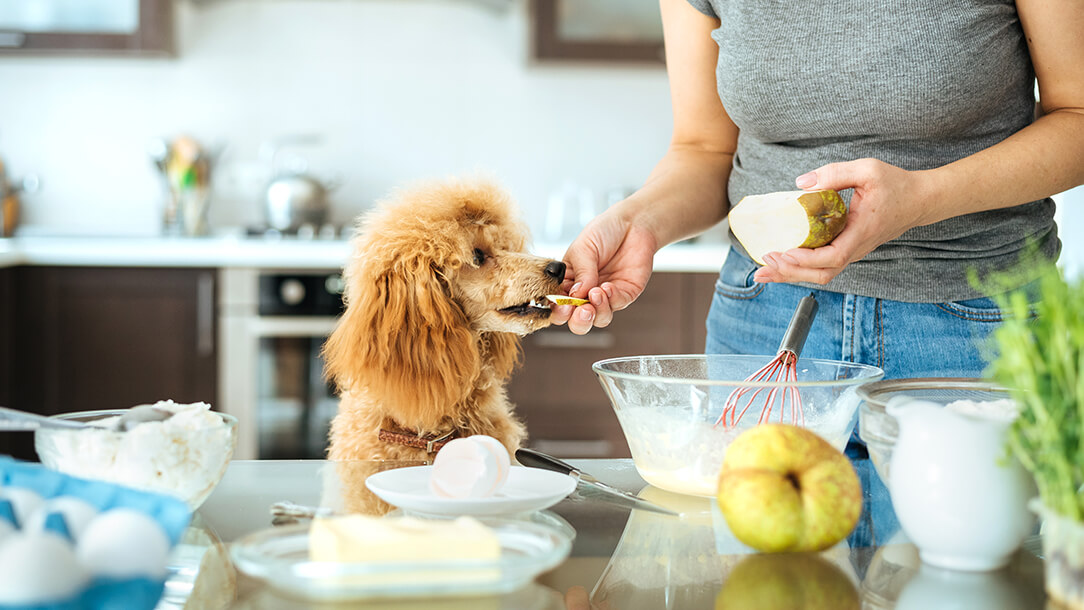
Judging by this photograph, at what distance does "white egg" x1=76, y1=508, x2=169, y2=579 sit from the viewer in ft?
1.56

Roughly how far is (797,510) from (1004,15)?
0.73 m

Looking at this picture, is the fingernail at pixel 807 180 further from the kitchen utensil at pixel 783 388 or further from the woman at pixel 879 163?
the kitchen utensil at pixel 783 388

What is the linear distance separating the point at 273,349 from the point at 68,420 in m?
2.12

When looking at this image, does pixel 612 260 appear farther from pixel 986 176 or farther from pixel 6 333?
pixel 6 333

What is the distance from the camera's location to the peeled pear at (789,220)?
874mm

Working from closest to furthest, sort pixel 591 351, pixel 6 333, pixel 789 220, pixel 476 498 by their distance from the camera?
pixel 476 498 < pixel 789 220 < pixel 6 333 < pixel 591 351

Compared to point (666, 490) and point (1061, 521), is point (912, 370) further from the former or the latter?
point (1061, 521)

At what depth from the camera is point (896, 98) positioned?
3.41ft

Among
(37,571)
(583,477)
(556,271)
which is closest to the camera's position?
(37,571)

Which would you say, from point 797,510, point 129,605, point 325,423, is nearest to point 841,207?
point 797,510

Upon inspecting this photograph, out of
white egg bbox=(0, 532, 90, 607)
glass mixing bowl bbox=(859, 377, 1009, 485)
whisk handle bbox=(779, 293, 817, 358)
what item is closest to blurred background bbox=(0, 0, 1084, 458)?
whisk handle bbox=(779, 293, 817, 358)

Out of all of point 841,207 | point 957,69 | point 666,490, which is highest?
point 957,69

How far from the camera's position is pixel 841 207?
0.89m

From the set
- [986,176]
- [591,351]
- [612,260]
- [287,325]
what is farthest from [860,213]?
[287,325]
